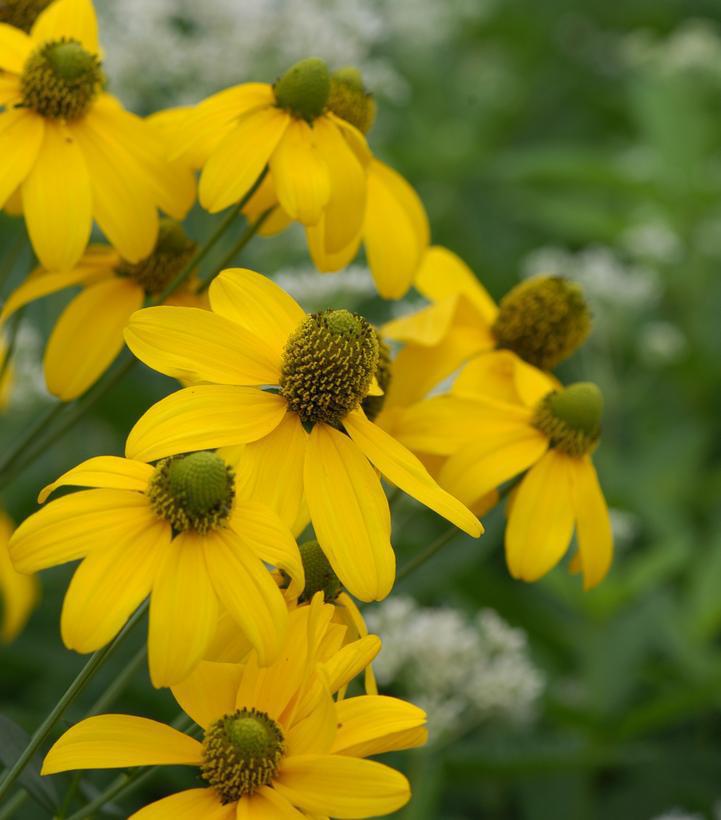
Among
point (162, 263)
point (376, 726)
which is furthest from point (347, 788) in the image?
point (162, 263)

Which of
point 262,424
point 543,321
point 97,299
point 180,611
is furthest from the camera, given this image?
point 543,321

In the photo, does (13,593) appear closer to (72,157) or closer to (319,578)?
(72,157)

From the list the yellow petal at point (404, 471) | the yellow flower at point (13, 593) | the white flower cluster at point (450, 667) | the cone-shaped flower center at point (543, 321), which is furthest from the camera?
the yellow flower at point (13, 593)

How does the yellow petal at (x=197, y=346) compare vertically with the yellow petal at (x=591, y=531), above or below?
below

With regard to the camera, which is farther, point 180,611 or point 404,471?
point 404,471

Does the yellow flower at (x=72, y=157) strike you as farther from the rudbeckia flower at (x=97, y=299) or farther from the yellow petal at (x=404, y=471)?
the yellow petal at (x=404, y=471)

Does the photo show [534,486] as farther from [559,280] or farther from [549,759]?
[549,759]

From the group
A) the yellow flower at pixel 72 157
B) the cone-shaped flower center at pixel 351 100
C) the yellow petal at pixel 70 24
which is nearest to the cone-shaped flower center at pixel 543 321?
the cone-shaped flower center at pixel 351 100

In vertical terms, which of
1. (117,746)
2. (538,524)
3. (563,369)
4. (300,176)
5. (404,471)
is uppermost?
(563,369)
